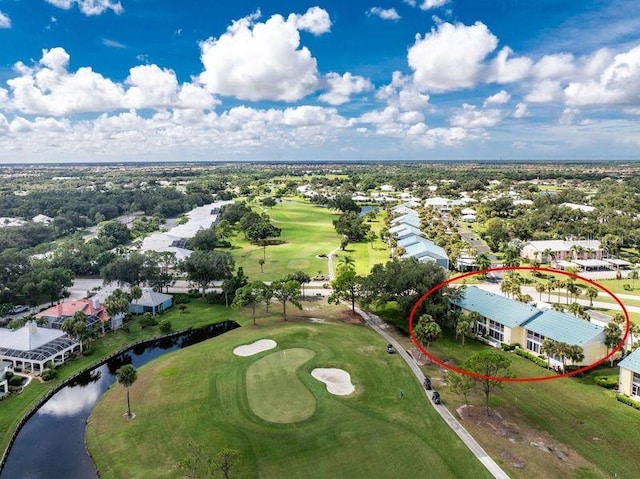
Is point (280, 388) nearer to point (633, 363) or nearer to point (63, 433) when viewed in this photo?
point (63, 433)

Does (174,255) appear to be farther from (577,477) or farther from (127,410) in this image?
(577,477)

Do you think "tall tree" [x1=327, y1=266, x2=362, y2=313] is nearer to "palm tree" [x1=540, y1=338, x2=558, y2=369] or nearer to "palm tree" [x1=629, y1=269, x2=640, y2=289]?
"palm tree" [x1=540, y1=338, x2=558, y2=369]

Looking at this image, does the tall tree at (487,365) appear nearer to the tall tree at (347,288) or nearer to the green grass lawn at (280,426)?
the green grass lawn at (280,426)

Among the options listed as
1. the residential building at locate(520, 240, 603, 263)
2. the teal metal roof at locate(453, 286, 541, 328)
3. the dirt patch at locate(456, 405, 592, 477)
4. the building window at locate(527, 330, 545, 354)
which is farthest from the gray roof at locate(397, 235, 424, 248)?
the dirt patch at locate(456, 405, 592, 477)

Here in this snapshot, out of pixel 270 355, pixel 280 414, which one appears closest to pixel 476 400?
pixel 280 414

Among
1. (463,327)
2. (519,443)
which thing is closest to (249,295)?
(463,327)
